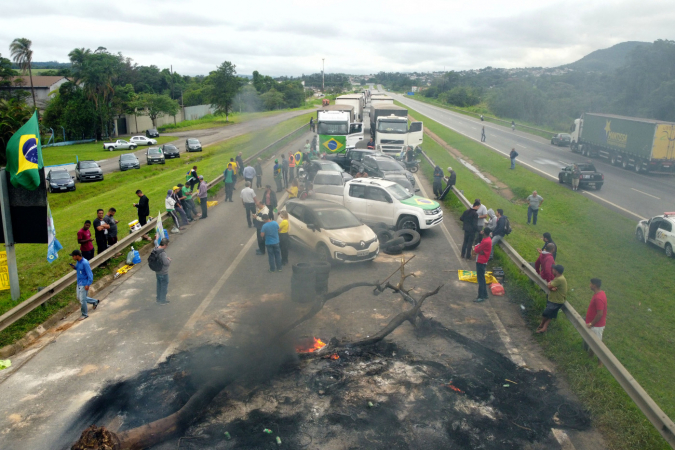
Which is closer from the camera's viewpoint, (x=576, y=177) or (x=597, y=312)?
(x=597, y=312)

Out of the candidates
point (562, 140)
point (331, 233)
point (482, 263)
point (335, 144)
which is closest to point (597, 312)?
point (482, 263)

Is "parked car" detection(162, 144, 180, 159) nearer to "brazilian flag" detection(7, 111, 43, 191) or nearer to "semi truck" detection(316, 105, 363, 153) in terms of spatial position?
"semi truck" detection(316, 105, 363, 153)

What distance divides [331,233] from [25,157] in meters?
7.24

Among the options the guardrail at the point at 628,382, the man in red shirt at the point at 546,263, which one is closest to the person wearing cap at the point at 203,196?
the man in red shirt at the point at 546,263

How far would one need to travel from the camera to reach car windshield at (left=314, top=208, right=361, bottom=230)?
42.8ft

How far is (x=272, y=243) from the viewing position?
39.2 ft

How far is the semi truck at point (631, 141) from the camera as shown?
30.3 meters

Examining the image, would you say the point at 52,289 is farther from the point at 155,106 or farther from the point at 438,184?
the point at 155,106

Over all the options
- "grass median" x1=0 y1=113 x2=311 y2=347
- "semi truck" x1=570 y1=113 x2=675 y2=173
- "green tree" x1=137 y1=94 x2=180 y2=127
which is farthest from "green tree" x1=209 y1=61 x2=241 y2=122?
"semi truck" x1=570 y1=113 x2=675 y2=173

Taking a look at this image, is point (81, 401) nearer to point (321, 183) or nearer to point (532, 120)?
point (321, 183)

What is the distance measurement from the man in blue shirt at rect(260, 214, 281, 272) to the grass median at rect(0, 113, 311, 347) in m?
4.33

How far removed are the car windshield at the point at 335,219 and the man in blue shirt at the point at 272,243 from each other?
60.6 inches

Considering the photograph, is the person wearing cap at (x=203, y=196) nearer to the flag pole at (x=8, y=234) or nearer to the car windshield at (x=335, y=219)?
the car windshield at (x=335, y=219)

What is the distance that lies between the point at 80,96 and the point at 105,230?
6189 cm
